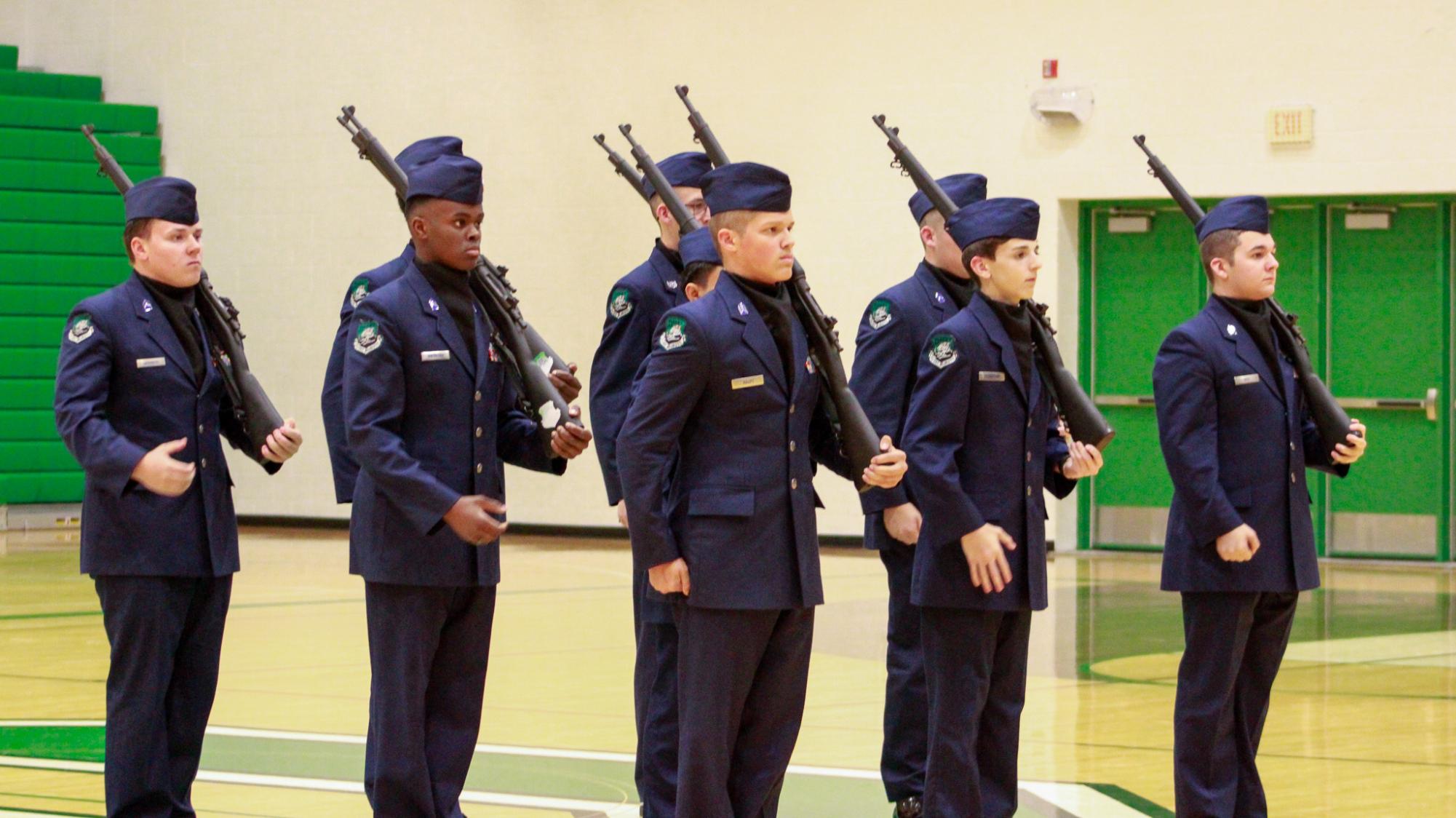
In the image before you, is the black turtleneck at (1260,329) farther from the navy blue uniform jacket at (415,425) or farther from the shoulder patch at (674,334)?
the navy blue uniform jacket at (415,425)

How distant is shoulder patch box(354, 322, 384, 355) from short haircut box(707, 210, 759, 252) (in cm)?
85

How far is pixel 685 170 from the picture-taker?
591 centimetres

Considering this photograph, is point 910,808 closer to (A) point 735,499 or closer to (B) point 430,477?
(A) point 735,499

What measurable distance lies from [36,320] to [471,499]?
1246 centimetres

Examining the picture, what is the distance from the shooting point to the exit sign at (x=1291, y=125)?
40.2 ft

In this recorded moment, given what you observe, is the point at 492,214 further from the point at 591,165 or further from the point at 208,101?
the point at 208,101

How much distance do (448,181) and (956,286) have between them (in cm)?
165

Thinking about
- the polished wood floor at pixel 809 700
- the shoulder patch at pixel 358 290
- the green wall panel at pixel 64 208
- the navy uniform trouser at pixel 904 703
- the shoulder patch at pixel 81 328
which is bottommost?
the polished wood floor at pixel 809 700

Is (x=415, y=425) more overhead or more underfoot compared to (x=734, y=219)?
more underfoot

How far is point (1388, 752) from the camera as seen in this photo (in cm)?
666

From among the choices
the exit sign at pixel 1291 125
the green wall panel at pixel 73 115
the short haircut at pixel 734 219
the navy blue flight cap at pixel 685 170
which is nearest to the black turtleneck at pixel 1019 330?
the short haircut at pixel 734 219

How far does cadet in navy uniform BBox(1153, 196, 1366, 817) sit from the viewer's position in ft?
16.4

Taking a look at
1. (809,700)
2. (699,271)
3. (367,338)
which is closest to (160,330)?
(367,338)

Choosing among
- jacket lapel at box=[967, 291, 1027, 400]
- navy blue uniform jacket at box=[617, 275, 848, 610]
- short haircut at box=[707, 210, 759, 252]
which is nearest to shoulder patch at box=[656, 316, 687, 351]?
navy blue uniform jacket at box=[617, 275, 848, 610]
